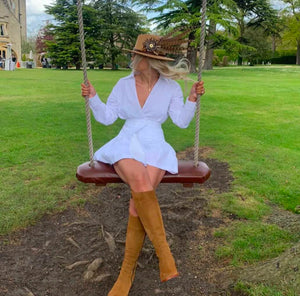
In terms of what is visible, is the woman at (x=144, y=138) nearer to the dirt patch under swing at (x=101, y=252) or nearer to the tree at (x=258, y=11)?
the dirt patch under swing at (x=101, y=252)

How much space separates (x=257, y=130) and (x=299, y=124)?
116 centimetres

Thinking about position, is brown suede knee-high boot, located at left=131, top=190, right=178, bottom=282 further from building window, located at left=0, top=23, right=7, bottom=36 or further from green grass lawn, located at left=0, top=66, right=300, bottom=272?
building window, located at left=0, top=23, right=7, bottom=36

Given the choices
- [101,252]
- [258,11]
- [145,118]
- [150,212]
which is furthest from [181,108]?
[258,11]

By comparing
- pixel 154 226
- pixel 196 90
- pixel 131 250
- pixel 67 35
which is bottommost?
pixel 131 250

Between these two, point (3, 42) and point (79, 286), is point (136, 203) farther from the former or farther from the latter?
point (3, 42)

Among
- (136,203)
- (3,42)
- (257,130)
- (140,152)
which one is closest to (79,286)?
(136,203)

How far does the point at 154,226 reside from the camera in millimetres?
2186

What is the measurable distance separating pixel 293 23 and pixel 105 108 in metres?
48.5

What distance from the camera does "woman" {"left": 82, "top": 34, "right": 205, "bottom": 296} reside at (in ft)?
7.18

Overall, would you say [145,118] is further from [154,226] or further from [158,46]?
[154,226]

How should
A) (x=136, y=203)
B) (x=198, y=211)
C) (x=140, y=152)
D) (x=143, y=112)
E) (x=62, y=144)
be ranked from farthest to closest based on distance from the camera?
(x=62, y=144)
(x=198, y=211)
(x=143, y=112)
(x=140, y=152)
(x=136, y=203)

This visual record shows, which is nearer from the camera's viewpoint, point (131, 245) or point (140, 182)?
point (140, 182)

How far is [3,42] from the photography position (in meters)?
39.4

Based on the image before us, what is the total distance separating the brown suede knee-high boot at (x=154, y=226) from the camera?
2.16 meters
